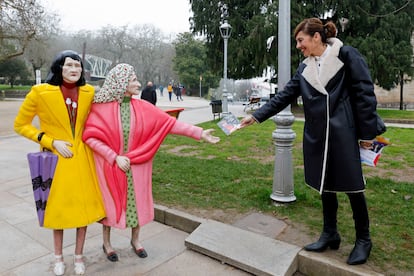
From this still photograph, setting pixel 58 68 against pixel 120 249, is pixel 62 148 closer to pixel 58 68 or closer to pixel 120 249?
pixel 58 68

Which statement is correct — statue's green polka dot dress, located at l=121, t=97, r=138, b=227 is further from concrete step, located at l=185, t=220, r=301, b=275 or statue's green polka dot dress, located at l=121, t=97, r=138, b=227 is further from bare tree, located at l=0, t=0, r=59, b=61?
bare tree, located at l=0, t=0, r=59, b=61

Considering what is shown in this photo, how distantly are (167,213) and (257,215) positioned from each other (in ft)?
3.62

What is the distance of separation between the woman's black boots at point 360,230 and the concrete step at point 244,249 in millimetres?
497

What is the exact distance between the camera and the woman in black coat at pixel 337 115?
2678mm

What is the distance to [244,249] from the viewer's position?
327cm

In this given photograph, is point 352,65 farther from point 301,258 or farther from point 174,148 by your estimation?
point 174,148

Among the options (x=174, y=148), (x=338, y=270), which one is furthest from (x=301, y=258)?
(x=174, y=148)

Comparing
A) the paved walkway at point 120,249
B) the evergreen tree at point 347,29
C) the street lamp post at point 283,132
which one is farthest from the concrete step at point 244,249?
the evergreen tree at point 347,29

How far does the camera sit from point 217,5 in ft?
59.9

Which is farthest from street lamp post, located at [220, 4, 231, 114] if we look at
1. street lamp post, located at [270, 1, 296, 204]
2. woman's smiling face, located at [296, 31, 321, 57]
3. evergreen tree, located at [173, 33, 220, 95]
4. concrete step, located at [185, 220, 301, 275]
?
evergreen tree, located at [173, 33, 220, 95]

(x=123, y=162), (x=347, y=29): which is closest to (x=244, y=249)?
(x=123, y=162)

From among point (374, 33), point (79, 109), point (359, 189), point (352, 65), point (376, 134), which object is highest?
point (374, 33)

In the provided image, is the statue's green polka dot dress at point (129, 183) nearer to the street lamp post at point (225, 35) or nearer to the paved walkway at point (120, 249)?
the paved walkway at point (120, 249)

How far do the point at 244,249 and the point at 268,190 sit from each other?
176 cm
